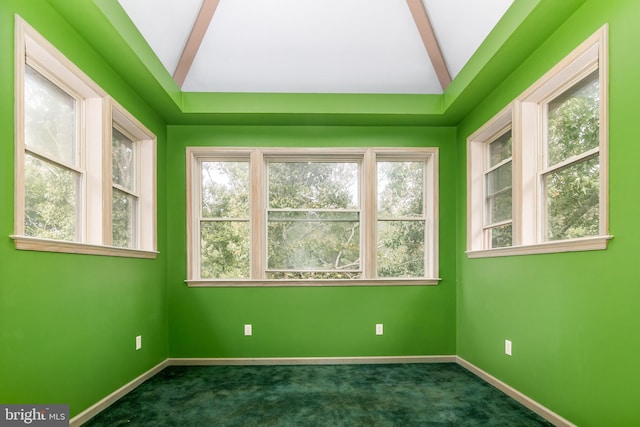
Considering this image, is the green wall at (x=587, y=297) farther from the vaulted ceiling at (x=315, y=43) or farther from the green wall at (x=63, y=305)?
the green wall at (x=63, y=305)

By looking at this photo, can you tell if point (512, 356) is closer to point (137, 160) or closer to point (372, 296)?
point (372, 296)

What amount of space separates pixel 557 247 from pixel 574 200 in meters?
0.33

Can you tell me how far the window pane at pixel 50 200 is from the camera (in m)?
2.14

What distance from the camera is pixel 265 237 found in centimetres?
399

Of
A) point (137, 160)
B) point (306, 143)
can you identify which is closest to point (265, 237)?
point (306, 143)

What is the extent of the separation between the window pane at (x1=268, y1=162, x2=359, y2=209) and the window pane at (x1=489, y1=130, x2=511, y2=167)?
1.37 meters

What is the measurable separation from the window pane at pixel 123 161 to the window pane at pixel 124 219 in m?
0.11

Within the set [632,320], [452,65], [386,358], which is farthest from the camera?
[386,358]

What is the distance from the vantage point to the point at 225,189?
404cm

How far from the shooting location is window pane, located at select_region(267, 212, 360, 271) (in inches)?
158

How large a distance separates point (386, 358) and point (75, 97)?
360cm

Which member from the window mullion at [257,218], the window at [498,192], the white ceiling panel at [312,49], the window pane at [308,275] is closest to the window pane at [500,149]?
the window at [498,192]

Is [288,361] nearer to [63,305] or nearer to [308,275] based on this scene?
[308,275]

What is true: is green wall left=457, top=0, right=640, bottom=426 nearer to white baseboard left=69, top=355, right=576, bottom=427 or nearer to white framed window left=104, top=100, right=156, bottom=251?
white baseboard left=69, top=355, right=576, bottom=427
